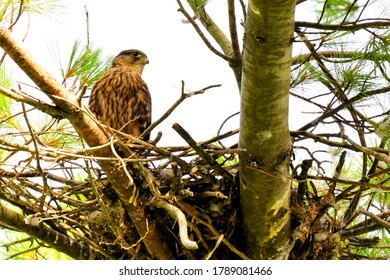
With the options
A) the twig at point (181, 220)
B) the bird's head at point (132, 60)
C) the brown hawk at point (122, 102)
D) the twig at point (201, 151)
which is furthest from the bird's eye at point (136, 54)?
the twig at point (181, 220)

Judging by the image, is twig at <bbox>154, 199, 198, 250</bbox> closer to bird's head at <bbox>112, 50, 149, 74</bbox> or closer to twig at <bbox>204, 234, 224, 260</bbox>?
twig at <bbox>204, 234, 224, 260</bbox>

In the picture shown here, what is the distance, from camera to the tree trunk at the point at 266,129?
246 cm

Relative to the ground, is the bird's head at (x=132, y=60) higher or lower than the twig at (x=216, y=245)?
higher

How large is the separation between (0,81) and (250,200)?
61.1 inches

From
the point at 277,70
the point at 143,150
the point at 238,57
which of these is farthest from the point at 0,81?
the point at 277,70

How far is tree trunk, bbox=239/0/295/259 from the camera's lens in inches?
97.0

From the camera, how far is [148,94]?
4.28 m

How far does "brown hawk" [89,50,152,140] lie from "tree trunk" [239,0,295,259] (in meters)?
1.28

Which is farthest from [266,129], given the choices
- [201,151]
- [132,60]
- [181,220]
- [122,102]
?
[132,60]

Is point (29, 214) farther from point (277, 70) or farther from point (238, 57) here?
point (277, 70)

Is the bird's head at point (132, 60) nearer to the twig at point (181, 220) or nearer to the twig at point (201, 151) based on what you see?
the twig at point (201, 151)

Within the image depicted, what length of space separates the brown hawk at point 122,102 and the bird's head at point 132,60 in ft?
0.89

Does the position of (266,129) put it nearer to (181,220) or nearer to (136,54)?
(181,220)

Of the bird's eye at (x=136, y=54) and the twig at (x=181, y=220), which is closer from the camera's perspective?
the twig at (x=181, y=220)
